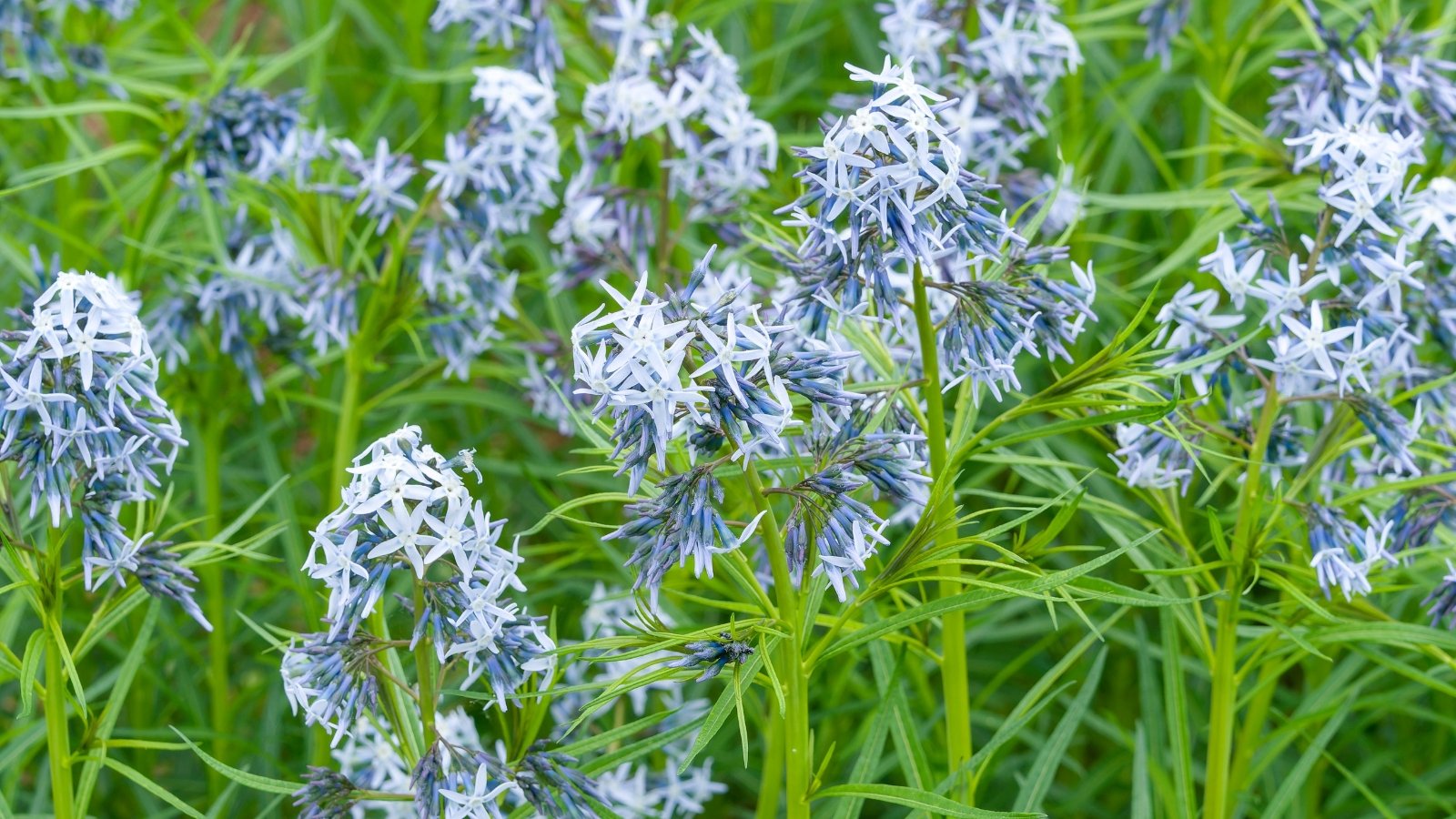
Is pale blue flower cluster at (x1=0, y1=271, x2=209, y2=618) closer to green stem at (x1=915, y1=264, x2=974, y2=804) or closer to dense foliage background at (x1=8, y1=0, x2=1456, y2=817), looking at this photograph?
dense foliage background at (x1=8, y1=0, x2=1456, y2=817)

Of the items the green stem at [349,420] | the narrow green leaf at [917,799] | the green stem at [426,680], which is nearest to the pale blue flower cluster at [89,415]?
the green stem at [426,680]

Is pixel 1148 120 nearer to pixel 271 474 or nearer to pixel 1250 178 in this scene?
pixel 1250 178

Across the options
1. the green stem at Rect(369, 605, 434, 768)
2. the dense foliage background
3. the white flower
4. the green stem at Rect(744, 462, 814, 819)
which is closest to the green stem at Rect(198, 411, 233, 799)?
the dense foliage background

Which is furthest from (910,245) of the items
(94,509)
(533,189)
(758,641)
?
(533,189)

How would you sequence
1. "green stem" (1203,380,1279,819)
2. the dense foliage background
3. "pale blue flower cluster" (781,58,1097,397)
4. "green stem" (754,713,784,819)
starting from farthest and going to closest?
"green stem" (754,713,784,819)
the dense foliage background
"green stem" (1203,380,1279,819)
"pale blue flower cluster" (781,58,1097,397)

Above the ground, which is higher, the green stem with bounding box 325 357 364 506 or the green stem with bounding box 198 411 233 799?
the green stem with bounding box 325 357 364 506

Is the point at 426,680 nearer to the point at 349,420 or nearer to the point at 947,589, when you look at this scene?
the point at 947,589

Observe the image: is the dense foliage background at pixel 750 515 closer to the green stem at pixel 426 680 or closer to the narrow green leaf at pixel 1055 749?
the narrow green leaf at pixel 1055 749
